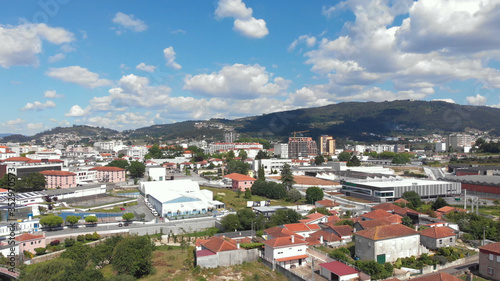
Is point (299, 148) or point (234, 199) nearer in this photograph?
point (234, 199)

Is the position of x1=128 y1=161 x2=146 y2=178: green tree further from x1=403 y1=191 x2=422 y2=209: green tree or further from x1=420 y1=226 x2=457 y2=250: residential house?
x1=420 y1=226 x2=457 y2=250: residential house

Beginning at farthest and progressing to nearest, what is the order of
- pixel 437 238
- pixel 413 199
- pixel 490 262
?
pixel 413 199 < pixel 437 238 < pixel 490 262

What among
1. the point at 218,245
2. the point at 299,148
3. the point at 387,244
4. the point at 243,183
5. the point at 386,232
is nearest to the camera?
the point at 387,244

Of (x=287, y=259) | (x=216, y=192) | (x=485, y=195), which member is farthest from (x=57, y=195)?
(x=485, y=195)

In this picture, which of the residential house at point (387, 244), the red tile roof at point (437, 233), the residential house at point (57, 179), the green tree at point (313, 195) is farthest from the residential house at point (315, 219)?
the residential house at point (57, 179)

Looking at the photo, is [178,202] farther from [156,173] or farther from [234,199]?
[156,173]

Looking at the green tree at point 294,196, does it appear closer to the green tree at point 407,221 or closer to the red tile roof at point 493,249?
the green tree at point 407,221

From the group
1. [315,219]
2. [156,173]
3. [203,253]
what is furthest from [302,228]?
[156,173]

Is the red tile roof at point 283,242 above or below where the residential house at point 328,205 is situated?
above
